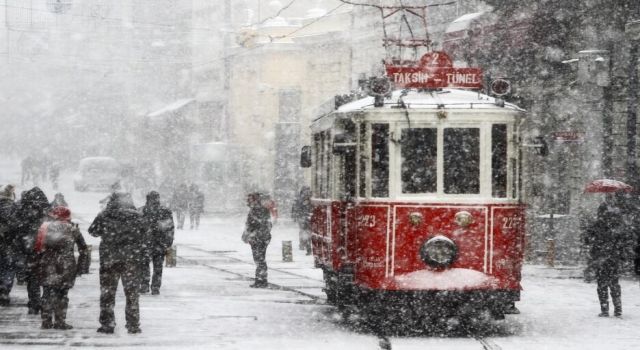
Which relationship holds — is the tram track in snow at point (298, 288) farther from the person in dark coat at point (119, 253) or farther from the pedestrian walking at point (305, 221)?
the person in dark coat at point (119, 253)

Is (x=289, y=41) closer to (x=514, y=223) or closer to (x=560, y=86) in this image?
(x=560, y=86)

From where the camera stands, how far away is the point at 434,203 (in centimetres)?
1494

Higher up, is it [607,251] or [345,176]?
[345,176]

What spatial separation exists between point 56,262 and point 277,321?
119 inches

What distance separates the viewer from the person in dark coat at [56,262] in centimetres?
1459

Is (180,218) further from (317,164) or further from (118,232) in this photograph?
(118,232)

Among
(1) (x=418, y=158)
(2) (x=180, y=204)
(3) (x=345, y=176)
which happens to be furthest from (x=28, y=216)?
(2) (x=180, y=204)

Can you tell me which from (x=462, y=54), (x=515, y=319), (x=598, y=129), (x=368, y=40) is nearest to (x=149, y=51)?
(x=368, y=40)

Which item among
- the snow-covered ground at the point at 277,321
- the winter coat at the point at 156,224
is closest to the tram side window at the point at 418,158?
the snow-covered ground at the point at 277,321

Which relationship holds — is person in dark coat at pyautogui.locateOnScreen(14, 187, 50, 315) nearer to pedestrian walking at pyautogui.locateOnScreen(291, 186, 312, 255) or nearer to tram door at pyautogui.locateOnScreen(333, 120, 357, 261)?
tram door at pyautogui.locateOnScreen(333, 120, 357, 261)

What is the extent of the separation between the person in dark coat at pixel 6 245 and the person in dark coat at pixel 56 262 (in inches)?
102

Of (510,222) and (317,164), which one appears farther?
(317,164)

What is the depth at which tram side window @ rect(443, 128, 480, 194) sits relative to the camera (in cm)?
1504

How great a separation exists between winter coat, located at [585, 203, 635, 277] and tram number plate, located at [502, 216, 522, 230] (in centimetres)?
259
